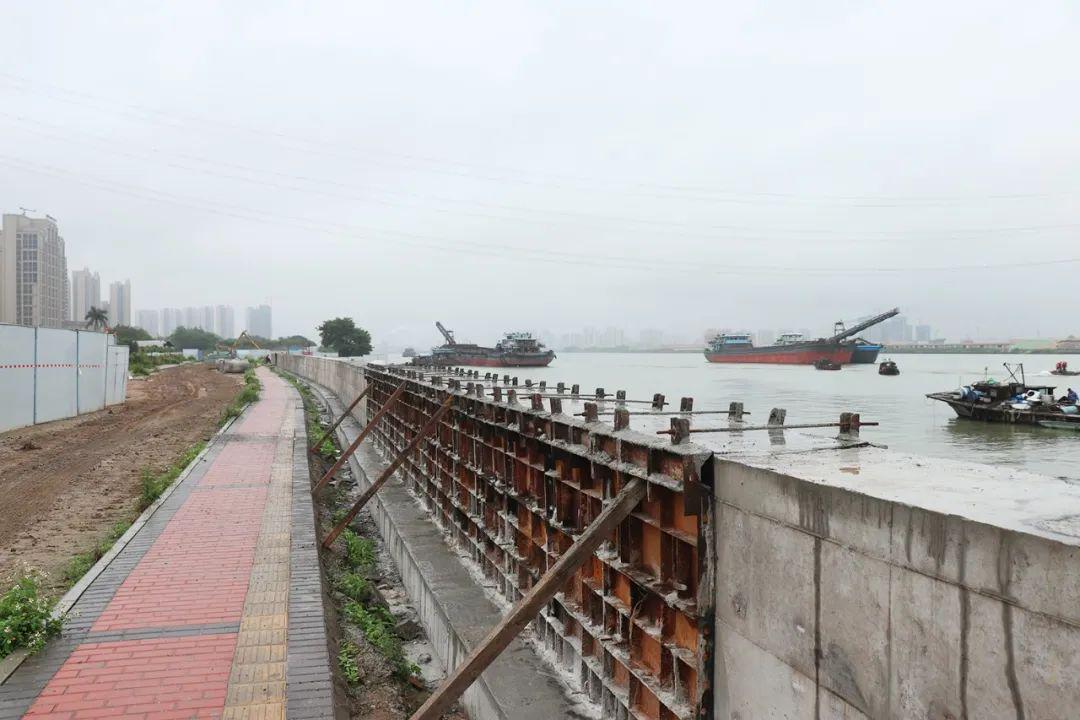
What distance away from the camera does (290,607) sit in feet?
23.1

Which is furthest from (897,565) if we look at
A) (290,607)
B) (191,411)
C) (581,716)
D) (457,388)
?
(191,411)

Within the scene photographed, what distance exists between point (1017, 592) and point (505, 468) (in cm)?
731

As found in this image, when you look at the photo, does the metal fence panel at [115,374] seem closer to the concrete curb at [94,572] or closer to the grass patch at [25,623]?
the concrete curb at [94,572]

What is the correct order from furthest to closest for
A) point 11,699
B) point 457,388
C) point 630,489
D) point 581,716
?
point 457,388
point 581,716
point 630,489
point 11,699


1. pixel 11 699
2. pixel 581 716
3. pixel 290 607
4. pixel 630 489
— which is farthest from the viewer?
pixel 290 607

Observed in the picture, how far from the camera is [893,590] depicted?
344cm

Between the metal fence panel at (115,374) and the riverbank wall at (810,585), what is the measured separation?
1118 inches

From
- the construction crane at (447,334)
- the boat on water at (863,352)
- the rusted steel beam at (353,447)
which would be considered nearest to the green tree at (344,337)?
the construction crane at (447,334)

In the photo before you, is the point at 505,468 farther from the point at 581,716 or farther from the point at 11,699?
the point at 11,699

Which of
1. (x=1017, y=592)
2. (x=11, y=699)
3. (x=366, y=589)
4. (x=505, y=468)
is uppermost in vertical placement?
(x=1017, y=592)

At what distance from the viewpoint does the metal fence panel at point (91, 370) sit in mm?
26547

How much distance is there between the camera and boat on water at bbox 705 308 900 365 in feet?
278

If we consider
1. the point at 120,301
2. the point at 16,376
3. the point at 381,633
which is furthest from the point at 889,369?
the point at 120,301

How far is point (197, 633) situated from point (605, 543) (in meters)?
3.68
